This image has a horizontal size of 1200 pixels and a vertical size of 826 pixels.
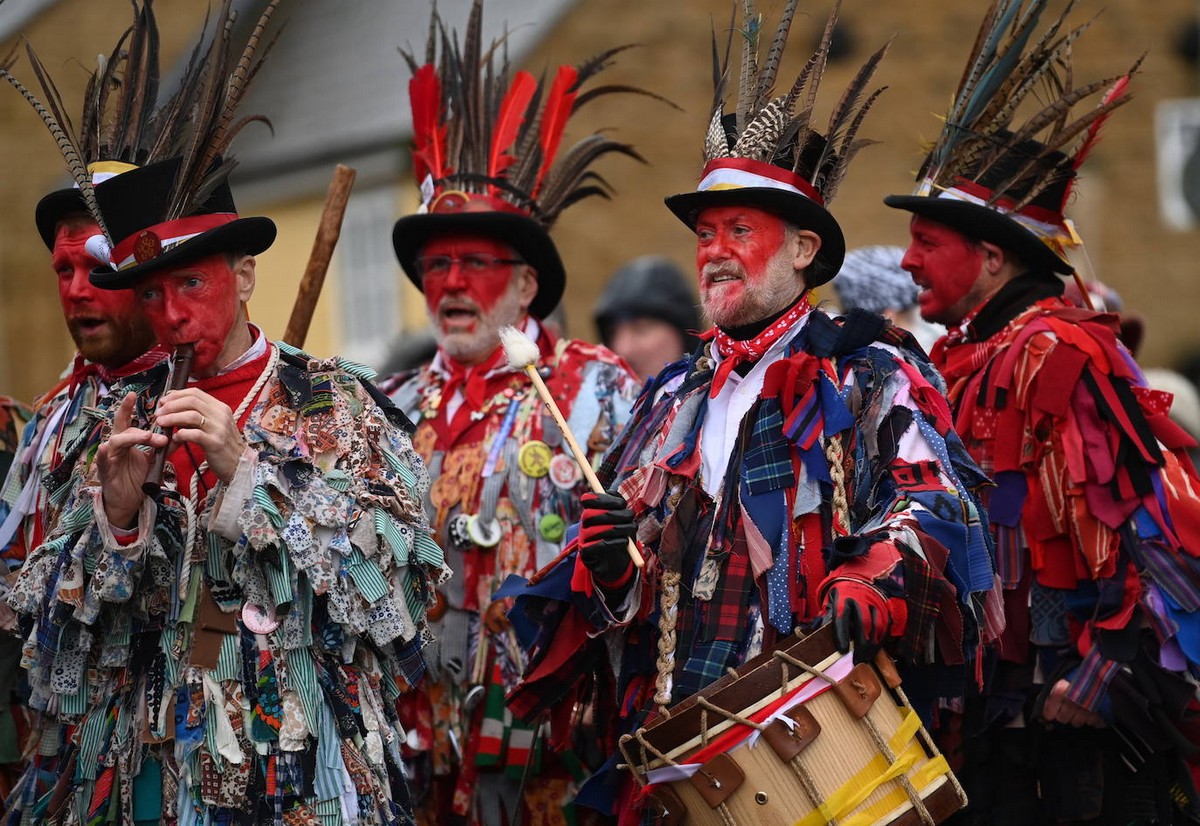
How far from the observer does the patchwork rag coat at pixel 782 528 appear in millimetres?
4168

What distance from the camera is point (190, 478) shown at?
4496 mm

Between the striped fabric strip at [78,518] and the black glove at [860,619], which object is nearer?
the black glove at [860,619]

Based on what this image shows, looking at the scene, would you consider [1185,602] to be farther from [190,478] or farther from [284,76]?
[284,76]

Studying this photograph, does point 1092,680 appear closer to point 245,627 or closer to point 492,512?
point 492,512

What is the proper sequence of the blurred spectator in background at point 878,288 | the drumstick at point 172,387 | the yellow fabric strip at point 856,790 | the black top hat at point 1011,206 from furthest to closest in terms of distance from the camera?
the blurred spectator in background at point 878,288 → the black top hat at point 1011,206 → the drumstick at point 172,387 → the yellow fabric strip at point 856,790

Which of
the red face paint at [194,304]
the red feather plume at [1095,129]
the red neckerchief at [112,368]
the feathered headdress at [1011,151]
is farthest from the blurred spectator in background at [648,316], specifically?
the red face paint at [194,304]

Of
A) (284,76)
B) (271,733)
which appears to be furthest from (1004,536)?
(284,76)

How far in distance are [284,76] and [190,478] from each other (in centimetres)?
1501

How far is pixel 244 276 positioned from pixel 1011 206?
101 inches

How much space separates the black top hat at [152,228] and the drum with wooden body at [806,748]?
5.74 ft

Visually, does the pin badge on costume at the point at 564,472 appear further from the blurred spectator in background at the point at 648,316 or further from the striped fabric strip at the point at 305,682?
the blurred spectator in background at the point at 648,316

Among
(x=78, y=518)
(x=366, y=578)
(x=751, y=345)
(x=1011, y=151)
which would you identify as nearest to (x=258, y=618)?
(x=366, y=578)

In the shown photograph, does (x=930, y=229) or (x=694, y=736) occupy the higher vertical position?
(x=930, y=229)

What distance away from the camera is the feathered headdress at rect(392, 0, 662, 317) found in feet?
20.6
